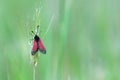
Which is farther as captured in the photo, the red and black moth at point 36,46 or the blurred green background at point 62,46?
the blurred green background at point 62,46

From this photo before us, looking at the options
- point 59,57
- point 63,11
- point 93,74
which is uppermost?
point 63,11

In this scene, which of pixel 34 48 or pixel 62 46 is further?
pixel 62 46

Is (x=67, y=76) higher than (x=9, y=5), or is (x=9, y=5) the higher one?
(x=9, y=5)

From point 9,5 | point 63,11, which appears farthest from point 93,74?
point 9,5

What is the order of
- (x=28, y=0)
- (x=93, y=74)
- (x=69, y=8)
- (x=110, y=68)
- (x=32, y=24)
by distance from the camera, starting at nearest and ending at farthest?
1. (x=32, y=24)
2. (x=69, y=8)
3. (x=110, y=68)
4. (x=93, y=74)
5. (x=28, y=0)

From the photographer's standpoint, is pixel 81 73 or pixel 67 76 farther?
pixel 81 73

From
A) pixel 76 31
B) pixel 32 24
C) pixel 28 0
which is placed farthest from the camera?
pixel 28 0

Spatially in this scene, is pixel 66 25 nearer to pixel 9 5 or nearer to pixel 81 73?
pixel 81 73

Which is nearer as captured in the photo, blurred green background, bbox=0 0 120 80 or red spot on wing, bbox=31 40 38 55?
red spot on wing, bbox=31 40 38 55
